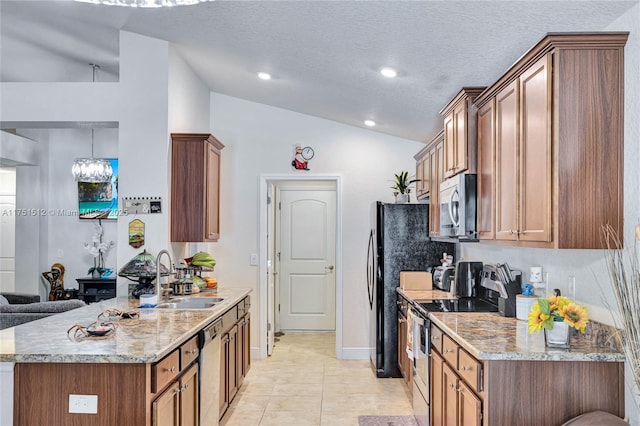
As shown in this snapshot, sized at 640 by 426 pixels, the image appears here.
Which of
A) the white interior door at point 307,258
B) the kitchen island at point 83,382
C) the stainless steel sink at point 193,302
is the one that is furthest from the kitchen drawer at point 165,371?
the white interior door at point 307,258

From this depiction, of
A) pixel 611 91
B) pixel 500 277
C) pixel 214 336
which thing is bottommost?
pixel 214 336

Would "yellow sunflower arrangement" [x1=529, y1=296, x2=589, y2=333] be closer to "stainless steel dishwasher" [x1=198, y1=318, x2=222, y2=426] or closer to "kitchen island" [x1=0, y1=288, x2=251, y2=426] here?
"kitchen island" [x1=0, y1=288, x2=251, y2=426]

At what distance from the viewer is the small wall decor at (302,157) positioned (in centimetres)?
554

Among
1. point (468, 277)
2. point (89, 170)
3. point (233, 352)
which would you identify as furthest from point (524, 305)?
point (89, 170)

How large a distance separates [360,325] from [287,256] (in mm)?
1922

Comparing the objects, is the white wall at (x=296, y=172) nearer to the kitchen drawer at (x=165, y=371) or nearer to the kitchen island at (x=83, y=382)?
the kitchen drawer at (x=165, y=371)

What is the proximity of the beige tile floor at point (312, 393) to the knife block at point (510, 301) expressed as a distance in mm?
1452

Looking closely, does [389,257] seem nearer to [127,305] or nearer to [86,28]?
[127,305]

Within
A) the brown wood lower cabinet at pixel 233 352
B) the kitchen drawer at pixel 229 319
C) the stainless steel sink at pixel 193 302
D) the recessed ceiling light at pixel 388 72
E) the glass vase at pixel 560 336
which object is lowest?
the brown wood lower cabinet at pixel 233 352

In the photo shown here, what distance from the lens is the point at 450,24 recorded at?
8.25 ft

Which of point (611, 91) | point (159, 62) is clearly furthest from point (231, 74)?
point (611, 91)

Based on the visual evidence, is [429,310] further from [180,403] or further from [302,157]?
[302,157]

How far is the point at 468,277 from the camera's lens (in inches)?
154

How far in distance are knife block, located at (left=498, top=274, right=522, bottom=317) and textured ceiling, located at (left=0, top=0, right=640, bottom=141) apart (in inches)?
51.6
